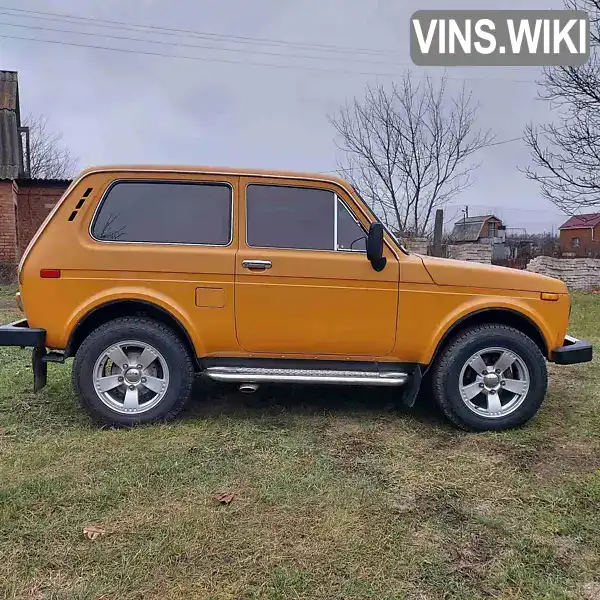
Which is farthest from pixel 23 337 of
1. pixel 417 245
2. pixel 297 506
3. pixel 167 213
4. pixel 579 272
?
pixel 579 272

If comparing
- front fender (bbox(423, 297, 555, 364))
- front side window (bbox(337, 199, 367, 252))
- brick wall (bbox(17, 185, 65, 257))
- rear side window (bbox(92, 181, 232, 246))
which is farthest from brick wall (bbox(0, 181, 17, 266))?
front fender (bbox(423, 297, 555, 364))

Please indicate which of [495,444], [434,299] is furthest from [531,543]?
[434,299]

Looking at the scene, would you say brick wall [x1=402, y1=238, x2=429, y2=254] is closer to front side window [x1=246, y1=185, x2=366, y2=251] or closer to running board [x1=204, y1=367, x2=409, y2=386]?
front side window [x1=246, y1=185, x2=366, y2=251]

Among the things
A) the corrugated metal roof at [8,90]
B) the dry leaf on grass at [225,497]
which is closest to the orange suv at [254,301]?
the dry leaf on grass at [225,497]

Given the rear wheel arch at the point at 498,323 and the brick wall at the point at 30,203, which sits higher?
the brick wall at the point at 30,203

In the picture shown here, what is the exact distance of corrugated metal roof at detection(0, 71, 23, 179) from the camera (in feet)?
45.1

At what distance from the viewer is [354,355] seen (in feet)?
→ 13.0

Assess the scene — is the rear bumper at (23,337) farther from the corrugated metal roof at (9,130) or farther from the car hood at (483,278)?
the corrugated metal roof at (9,130)

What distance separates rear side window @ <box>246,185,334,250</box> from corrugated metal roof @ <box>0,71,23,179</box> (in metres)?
11.9

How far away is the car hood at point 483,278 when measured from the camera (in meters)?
3.91

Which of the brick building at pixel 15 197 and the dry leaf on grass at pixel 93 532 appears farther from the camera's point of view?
the brick building at pixel 15 197

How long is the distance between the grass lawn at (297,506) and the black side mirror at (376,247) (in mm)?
1242

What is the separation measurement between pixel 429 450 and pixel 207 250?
2104mm

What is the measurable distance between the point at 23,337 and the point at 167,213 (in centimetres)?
135
